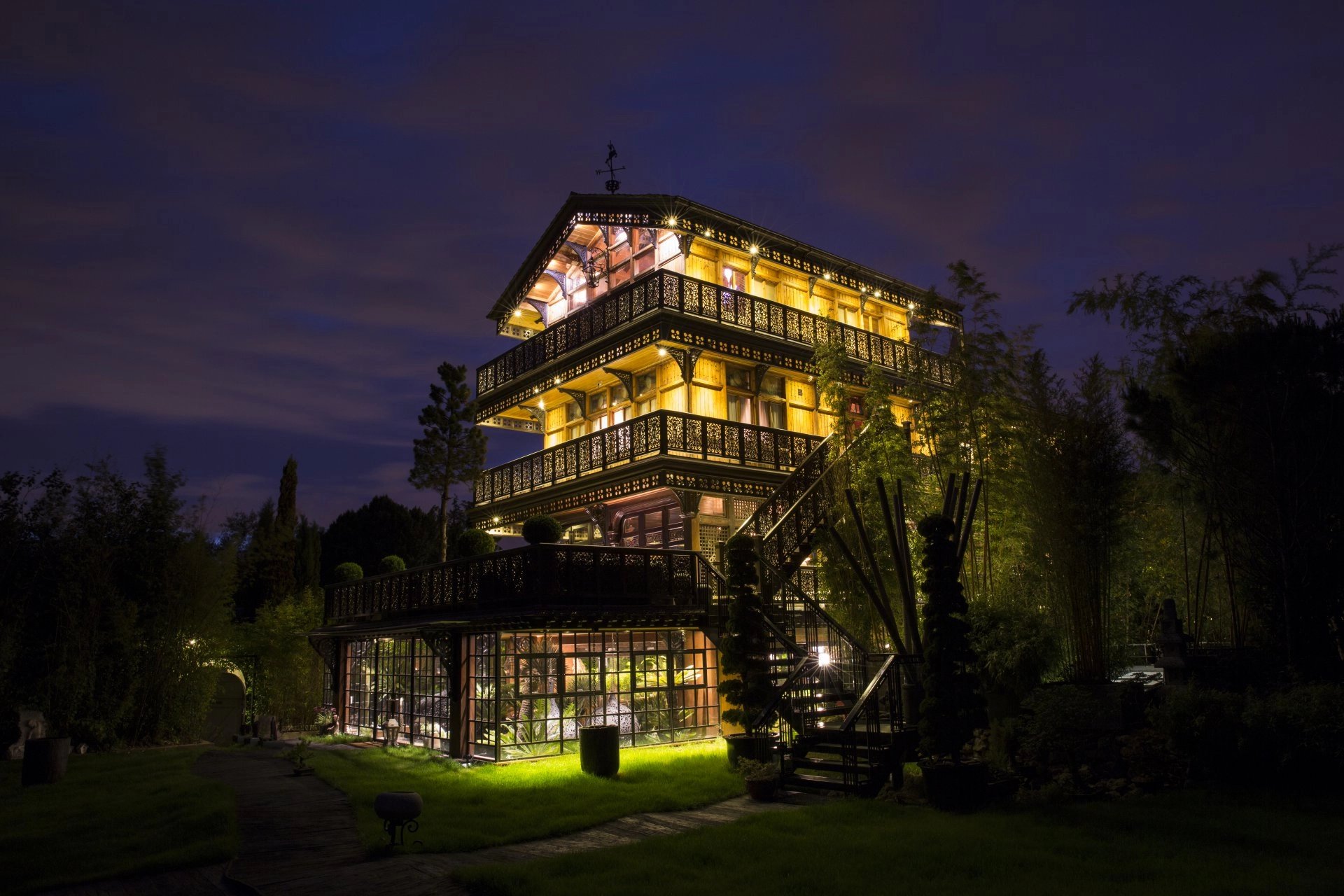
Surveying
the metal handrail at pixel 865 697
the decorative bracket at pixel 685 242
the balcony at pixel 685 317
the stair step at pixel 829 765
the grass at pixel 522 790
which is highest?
the decorative bracket at pixel 685 242

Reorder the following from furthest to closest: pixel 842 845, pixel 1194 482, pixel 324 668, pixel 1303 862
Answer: pixel 324 668
pixel 1194 482
pixel 842 845
pixel 1303 862

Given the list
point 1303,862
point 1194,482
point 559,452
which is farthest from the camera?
point 559,452

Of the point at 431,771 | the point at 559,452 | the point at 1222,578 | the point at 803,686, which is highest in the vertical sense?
the point at 559,452

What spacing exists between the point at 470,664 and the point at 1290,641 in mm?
13764

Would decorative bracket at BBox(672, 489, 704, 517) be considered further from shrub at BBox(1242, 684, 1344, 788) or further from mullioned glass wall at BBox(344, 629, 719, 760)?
shrub at BBox(1242, 684, 1344, 788)

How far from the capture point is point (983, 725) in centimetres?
1340

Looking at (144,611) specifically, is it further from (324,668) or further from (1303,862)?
(1303,862)

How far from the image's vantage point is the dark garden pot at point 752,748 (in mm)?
13656

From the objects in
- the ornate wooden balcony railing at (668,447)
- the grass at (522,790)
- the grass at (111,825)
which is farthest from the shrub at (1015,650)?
the grass at (111,825)

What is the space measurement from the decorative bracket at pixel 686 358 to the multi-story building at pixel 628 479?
0.04 metres

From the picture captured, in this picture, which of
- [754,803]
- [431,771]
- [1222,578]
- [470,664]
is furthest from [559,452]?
[1222,578]

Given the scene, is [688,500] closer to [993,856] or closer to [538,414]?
[538,414]

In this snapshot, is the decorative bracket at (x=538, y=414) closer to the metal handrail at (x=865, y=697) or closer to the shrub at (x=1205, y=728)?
the metal handrail at (x=865, y=697)

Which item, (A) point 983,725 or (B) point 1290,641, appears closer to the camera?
(B) point 1290,641
